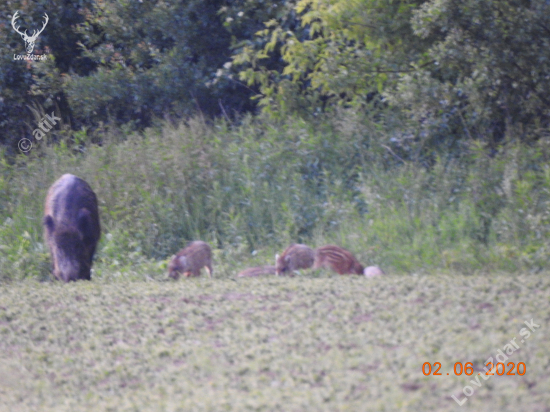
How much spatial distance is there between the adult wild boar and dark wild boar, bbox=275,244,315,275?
222 centimetres

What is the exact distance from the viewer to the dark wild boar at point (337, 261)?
6.50 m

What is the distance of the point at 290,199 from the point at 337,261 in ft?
8.43

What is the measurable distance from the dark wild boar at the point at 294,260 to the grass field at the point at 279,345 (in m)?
0.84

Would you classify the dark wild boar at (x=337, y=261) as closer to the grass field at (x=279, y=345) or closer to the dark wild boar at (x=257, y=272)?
the dark wild boar at (x=257, y=272)

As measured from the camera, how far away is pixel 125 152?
399 inches

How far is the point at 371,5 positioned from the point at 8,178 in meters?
6.92

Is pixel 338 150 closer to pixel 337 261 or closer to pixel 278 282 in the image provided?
pixel 337 261

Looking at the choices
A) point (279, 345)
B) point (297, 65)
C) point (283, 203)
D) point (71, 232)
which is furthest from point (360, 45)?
point (279, 345)

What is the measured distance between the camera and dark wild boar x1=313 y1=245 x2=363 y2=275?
256 inches

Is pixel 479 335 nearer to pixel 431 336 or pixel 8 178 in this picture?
pixel 431 336

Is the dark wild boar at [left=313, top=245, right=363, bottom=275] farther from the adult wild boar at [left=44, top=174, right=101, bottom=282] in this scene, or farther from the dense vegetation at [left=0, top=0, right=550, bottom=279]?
the adult wild boar at [left=44, top=174, right=101, bottom=282]

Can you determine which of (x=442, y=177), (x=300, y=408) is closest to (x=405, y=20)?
(x=442, y=177)
